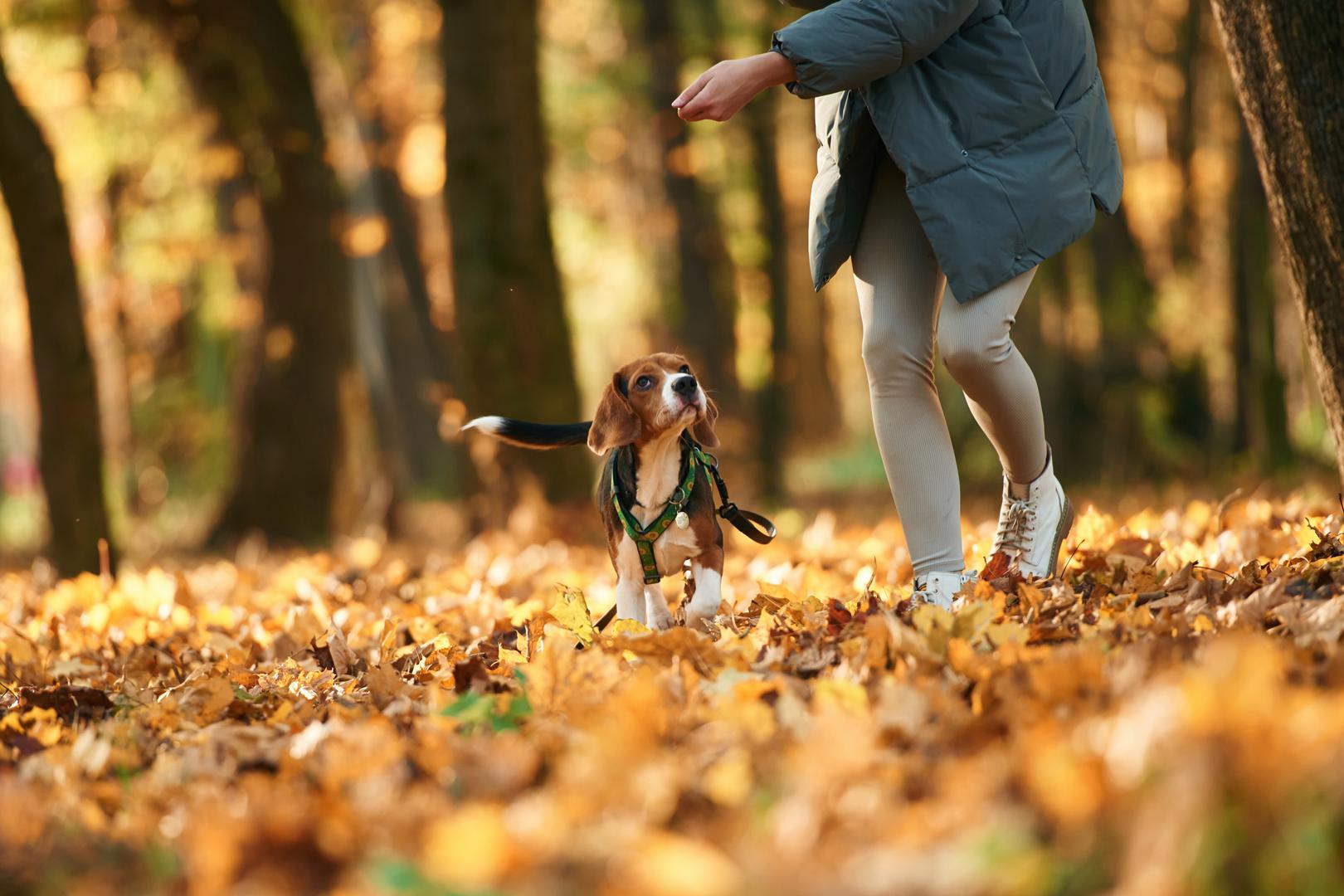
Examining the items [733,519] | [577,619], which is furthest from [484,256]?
[577,619]

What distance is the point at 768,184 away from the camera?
14.1 m

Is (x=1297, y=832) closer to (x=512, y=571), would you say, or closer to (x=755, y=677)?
(x=755, y=677)

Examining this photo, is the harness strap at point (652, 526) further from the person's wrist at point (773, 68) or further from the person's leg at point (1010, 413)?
the person's wrist at point (773, 68)

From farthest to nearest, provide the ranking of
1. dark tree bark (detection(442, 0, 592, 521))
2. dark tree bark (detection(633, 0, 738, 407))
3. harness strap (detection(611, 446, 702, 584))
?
dark tree bark (detection(633, 0, 738, 407)), dark tree bark (detection(442, 0, 592, 521)), harness strap (detection(611, 446, 702, 584))

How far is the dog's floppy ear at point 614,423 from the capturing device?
4641mm

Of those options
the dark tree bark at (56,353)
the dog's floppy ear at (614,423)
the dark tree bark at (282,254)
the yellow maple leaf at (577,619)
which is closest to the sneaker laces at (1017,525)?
the dog's floppy ear at (614,423)

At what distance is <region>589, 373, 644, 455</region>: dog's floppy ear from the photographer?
15.2 ft

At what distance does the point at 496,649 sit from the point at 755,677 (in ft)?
4.62

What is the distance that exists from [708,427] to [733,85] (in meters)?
1.51

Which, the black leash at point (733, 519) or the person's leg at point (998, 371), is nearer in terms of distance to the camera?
the person's leg at point (998, 371)

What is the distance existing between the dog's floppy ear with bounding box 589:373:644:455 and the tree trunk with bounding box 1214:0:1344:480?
85.0 inches

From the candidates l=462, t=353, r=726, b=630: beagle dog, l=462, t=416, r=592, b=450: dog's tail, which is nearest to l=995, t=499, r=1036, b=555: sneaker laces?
l=462, t=353, r=726, b=630: beagle dog

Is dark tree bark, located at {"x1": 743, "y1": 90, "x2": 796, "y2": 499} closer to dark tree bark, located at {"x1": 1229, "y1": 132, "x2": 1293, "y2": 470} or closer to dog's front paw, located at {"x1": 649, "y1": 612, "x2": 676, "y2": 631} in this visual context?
dark tree bark, located at {"x1": 1229, "y1": 132, "x2": 1293, "y2": 470}

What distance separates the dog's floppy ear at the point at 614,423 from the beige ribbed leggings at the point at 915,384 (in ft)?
2.95
